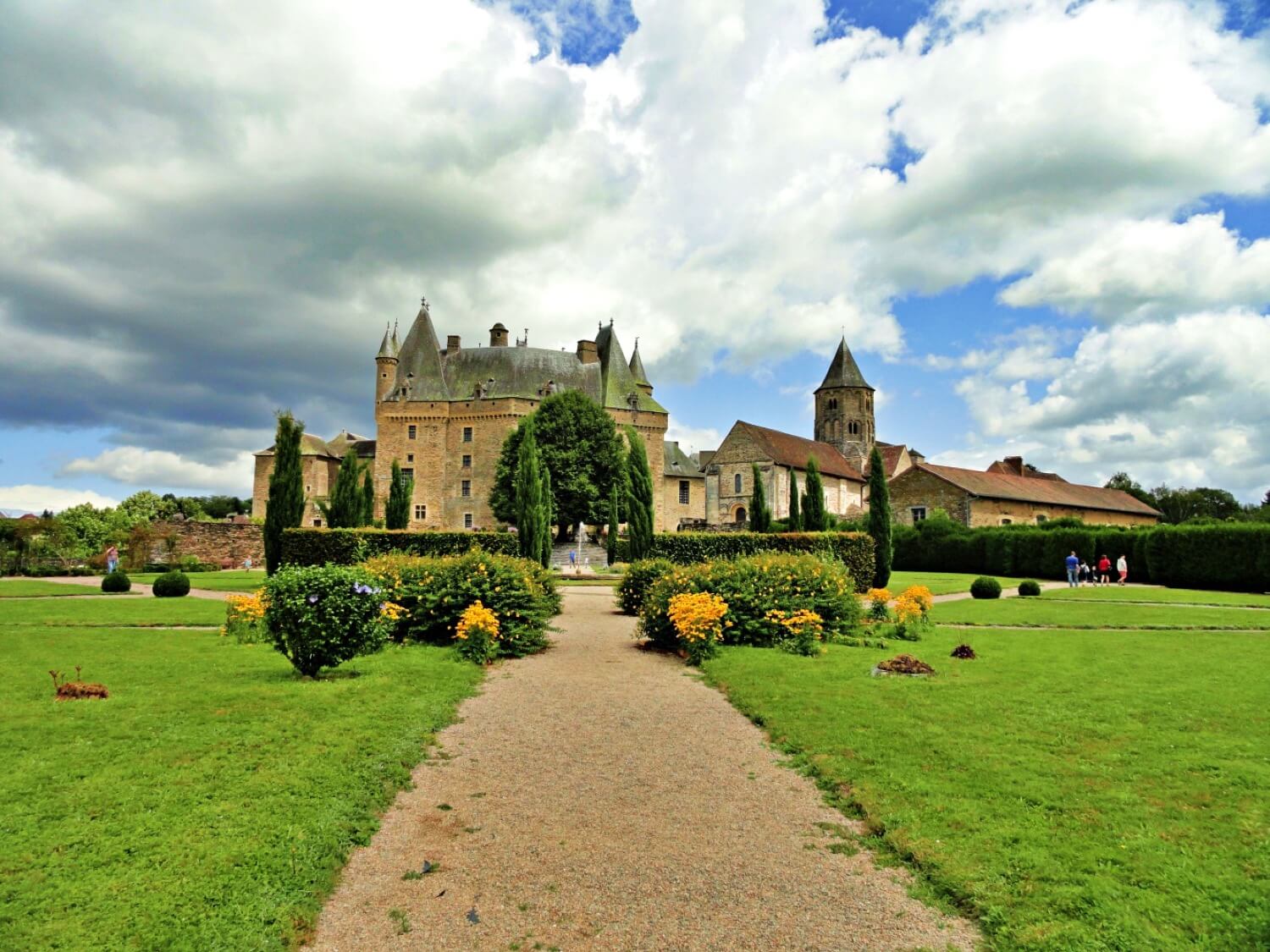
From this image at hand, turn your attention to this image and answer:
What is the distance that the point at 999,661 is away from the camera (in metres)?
11.6

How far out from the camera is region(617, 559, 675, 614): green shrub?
17062 mm

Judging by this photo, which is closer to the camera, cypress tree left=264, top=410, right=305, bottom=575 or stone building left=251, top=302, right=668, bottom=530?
cypress tree left=264, top=410, right=305, bottom=575

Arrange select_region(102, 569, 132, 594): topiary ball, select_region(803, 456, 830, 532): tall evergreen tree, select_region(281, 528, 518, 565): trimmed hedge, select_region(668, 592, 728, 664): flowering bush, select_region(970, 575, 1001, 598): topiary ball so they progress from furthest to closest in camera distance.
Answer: select_region(803, 456, 830, 532): tall evergreen tree → select_region(281, 528, 518, 565): trimmed hedge → select_region(970, 575, 1001, 598): topiary ball → select_region(102, 569, 132, 594): topiary ball → select_region(668, 592, 728, 664): flowering bush

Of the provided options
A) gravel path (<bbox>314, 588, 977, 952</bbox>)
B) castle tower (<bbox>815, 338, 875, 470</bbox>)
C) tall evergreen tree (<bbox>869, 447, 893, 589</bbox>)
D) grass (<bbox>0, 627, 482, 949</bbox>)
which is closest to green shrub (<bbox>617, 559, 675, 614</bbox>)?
grass (<bbox>0, 627, 482, 949</bbox>)

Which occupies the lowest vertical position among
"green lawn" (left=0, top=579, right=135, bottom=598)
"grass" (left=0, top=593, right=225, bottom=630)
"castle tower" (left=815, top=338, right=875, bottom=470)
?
"grass" (left=0, top=593, right=225, bottom=630)

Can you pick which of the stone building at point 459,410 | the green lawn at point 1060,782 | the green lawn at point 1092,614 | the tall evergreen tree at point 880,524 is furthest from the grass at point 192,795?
the stone building at point 459,410

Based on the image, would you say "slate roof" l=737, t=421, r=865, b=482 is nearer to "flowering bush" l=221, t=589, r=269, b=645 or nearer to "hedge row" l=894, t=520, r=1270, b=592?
"hedge row" l=894, t=520, r=1270, b=592

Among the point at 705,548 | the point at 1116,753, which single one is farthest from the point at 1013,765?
the point at 705,548

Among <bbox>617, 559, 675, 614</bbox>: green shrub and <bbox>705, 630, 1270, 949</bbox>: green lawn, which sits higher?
<bbox>617, 559, 675, 614</bbox>: green shrub

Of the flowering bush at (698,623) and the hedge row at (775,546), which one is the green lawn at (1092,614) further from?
the flowering bush at (698,623)

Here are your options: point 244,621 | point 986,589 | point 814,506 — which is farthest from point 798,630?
point 814,506

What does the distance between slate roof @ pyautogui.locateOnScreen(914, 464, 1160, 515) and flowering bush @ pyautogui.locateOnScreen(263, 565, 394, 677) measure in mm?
47884

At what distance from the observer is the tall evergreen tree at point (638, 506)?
24406mm

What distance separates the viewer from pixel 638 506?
24.6 meters
